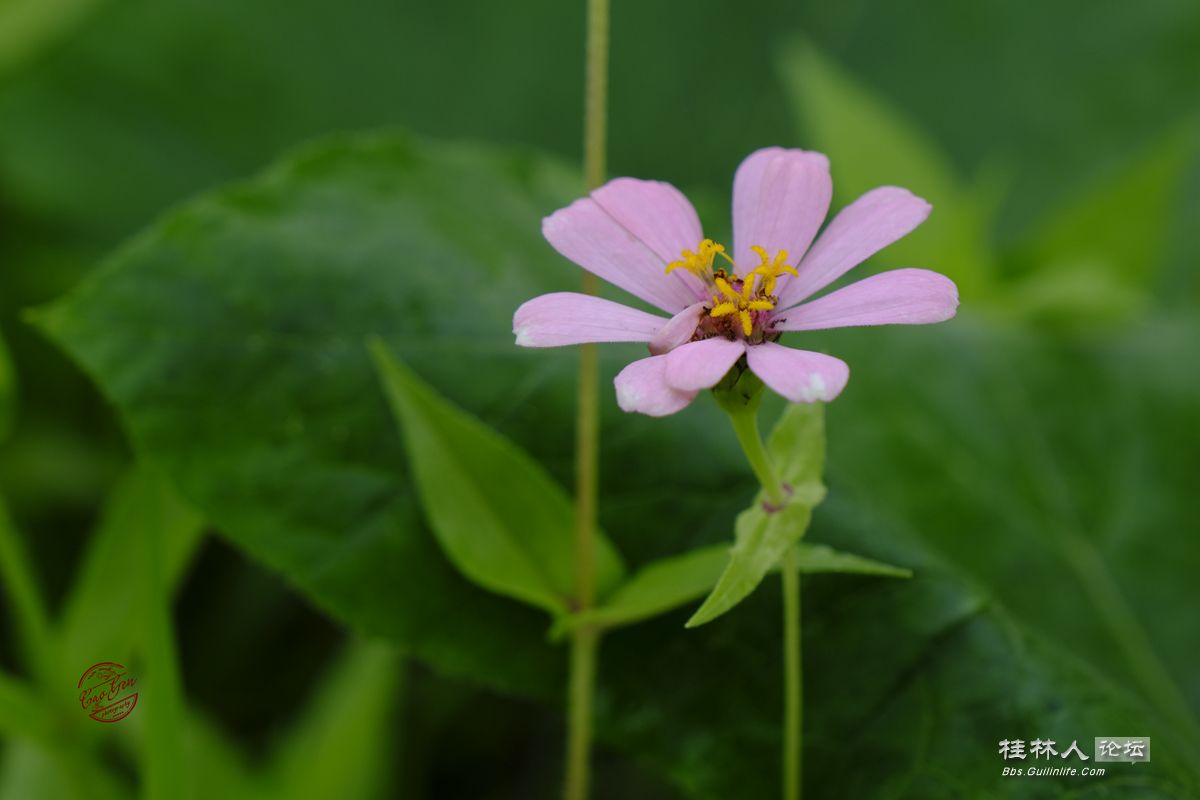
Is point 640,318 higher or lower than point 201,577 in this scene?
lower

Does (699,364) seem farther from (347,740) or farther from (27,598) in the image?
(347,740)

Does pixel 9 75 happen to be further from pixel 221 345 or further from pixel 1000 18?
pixel 1000 18

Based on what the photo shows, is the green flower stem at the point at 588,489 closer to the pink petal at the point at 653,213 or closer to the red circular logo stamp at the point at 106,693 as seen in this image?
the pink petal at the point at 653,213

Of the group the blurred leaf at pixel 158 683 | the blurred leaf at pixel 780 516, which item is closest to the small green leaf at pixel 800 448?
the blurred leaf at pixel 780 516

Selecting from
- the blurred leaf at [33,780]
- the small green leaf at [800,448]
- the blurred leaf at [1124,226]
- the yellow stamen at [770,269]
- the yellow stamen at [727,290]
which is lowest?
the blurred leaf at [33,780]

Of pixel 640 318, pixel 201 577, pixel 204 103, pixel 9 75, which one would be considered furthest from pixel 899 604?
pixel 204 103

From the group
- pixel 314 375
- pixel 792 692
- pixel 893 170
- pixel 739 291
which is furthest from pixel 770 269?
pixel 893 170

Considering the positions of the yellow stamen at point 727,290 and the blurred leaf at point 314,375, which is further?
the blurred leaf at point 314,375
